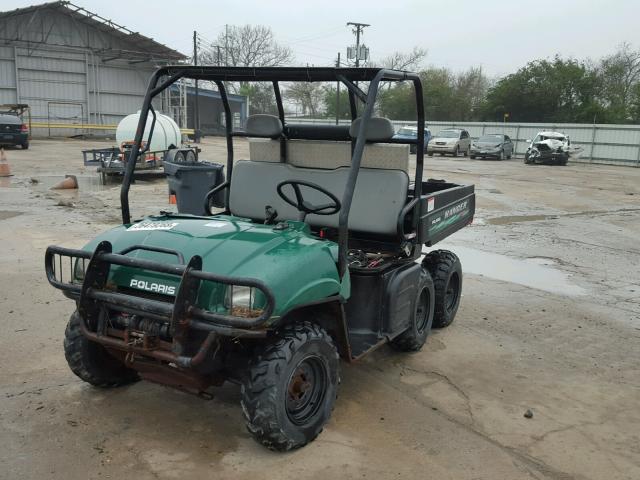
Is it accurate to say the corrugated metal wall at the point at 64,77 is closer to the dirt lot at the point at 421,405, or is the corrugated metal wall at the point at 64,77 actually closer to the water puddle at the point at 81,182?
the water puddle at the point at 81,182

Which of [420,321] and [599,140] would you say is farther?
[599,140]

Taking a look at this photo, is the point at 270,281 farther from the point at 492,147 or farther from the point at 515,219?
the point at 492,147

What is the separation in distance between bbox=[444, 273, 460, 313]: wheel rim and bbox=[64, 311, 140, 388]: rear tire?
9.68ft

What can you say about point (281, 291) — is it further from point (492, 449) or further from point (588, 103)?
point (588, 103)

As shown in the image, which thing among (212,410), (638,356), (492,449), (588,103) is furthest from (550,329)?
(588,103)

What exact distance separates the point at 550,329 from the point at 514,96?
42.0 meters

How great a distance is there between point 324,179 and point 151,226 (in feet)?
4.72

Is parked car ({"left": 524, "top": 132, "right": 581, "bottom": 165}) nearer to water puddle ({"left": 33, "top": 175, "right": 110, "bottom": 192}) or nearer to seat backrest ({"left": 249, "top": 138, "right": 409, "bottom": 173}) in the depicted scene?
water puddle ({"left": 33, "top": 175, "right": 110, "bottom": 192})

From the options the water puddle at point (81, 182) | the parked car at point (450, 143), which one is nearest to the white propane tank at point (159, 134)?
the water puddle at point (81, 182)

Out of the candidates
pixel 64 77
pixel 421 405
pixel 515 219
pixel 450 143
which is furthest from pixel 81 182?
pixel 64 77

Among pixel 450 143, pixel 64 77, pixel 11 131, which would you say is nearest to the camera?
pixel 11 131

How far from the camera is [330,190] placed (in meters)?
4.56

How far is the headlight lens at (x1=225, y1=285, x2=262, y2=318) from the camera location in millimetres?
3018

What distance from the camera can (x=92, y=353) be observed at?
3777 mm
